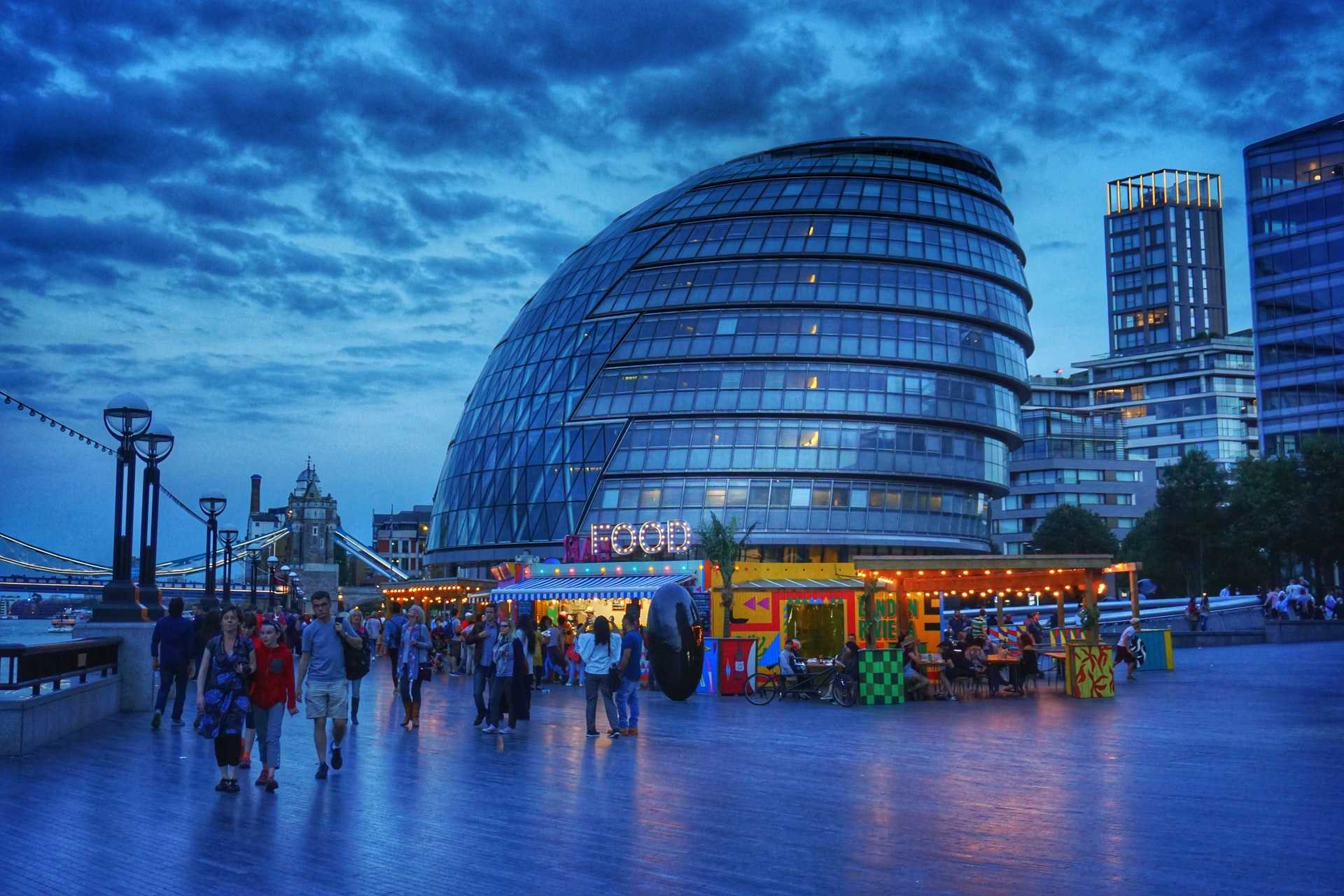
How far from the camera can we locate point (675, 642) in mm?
34188

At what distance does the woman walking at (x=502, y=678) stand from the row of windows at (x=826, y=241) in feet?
177

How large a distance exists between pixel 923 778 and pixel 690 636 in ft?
57.6

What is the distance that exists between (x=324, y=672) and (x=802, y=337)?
190 ft

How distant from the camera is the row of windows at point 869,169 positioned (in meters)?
81.9

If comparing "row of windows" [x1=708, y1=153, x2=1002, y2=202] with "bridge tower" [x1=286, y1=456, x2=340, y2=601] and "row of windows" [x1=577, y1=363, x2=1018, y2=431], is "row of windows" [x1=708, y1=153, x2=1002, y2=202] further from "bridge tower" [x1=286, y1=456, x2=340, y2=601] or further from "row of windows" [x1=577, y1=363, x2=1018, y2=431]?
"bridge tower" [x1=286, y1=456, x2=340, y2=601]

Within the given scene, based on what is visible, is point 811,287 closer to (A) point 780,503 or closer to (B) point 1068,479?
(A) point 780,503

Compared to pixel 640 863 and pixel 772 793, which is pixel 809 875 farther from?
pixel 772 793

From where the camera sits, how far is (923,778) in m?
17.1

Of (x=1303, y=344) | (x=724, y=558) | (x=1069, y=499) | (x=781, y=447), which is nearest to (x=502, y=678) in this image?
(x=724, y=558)

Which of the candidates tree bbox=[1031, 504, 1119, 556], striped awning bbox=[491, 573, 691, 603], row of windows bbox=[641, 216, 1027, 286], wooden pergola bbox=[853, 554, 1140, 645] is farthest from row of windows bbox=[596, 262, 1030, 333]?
tree bbox=[1031, 504, 1119, 556]

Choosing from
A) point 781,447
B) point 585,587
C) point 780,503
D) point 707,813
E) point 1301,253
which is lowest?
point 707,813

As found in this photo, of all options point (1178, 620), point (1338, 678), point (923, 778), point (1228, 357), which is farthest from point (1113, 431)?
point (923, 778)

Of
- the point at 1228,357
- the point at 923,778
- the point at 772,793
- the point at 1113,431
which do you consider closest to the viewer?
the point at 772,793

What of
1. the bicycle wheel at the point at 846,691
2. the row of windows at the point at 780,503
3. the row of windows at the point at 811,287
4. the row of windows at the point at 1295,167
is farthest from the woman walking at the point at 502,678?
the row of windows at the point at 1295,167
